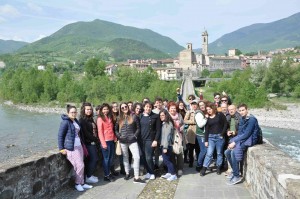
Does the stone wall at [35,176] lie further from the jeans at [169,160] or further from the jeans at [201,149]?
the jeans at [201,149]

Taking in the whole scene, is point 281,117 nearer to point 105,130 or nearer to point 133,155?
point 133,155

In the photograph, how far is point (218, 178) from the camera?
7.18 meters

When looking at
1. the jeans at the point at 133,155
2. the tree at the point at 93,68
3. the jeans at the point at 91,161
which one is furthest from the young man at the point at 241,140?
the tree at the point at 93,68

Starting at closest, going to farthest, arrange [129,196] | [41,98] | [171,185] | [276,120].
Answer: [129,196] < [171,185] < [276,120] < [41,98]

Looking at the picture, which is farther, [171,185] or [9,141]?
[9,141]

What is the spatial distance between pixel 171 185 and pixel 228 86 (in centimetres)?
7173

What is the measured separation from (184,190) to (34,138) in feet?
92.9

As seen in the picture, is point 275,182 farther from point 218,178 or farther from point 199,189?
point 218,178

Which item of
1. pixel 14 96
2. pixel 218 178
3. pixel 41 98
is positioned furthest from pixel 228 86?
pixel 218 178

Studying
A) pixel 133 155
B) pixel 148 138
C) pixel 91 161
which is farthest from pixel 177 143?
pixel 91 161

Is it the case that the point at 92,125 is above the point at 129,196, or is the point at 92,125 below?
above

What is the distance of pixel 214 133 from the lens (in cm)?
718

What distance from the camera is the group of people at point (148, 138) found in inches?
256

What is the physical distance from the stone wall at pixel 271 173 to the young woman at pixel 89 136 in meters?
3.13
